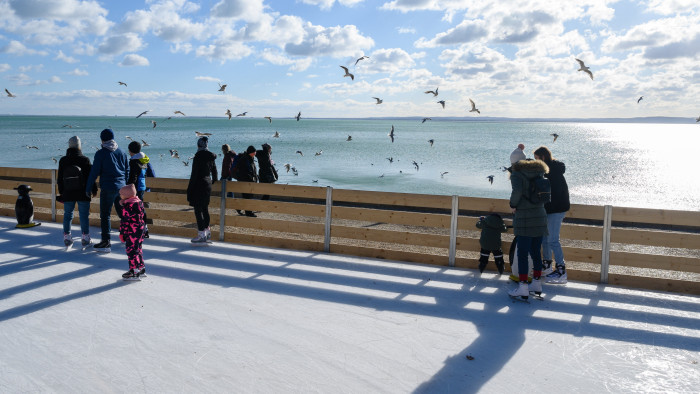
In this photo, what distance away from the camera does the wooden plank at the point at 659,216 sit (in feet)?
22.9

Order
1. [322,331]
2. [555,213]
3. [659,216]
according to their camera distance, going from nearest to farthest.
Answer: [322,331] < [555,213] < [659,216]

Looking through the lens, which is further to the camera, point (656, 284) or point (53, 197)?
point (53, 197)

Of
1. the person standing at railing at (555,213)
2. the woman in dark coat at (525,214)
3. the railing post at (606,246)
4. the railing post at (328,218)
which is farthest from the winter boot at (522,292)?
the railing post at (328,218)

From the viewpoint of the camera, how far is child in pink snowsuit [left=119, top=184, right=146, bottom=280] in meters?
6.77

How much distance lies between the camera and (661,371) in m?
4.50

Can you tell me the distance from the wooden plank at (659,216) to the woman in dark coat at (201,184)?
6320 mm

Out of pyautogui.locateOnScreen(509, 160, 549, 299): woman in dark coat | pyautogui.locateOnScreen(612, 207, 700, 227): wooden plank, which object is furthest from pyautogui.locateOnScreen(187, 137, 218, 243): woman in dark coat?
pyautogui.locateOnScreen(612, 207, 700, 227): wooden plank

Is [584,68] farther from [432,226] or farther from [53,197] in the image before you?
[53,197]

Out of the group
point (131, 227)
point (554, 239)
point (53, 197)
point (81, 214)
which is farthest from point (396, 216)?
point (53, 197)

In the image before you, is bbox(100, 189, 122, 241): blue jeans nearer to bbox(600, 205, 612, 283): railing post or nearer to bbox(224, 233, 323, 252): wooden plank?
bbox(224, 233, 323, 252): wooden plank

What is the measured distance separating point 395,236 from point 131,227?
3.89 meters

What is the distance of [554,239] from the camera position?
7.00 meters

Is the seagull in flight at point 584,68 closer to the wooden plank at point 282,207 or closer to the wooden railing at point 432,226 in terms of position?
the wooden railing at point 432,226

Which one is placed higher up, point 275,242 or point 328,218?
point 328,218
